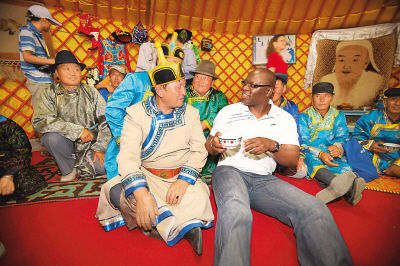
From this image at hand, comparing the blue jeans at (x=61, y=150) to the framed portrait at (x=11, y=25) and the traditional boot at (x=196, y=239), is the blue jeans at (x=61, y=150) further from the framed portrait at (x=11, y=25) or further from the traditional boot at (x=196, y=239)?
the framed portrait at (x=11, y=25)

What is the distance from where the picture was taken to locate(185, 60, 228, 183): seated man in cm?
226

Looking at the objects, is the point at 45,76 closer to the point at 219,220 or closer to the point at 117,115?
the point at 117,115

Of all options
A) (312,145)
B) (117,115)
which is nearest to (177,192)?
(117,115)

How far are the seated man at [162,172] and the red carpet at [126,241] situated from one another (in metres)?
0.09

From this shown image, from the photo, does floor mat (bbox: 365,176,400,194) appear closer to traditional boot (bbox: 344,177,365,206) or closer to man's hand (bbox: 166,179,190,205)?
traditional boot (bbox: 344,177,365,206)

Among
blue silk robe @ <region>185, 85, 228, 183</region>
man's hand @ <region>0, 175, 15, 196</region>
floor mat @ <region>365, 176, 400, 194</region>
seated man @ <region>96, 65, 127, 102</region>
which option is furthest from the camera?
seated man @ <region>96, 65, 127, 102</region>

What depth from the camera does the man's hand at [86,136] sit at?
2.04m

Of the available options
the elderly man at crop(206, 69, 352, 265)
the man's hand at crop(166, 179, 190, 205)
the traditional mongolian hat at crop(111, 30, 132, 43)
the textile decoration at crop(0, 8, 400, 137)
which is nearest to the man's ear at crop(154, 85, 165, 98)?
the elderly man at crop(206, 69, 352, 265)

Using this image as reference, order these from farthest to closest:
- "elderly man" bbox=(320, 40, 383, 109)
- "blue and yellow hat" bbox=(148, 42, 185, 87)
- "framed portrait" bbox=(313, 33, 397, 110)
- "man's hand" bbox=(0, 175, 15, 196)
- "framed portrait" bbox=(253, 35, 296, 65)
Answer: "framed portrait" bbox=(253, 35, 296, 65) < "elderly man" bbox=(320, 40, 383, 109) < "framed portrait" bbox=(313, 33, 397, 110) < "man's hand" bbox=(0, 175, 15, 196) < "blue and yellow hat" bbox=(148, 42, 185, 87)

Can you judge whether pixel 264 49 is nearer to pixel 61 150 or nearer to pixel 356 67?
pixel 356 67

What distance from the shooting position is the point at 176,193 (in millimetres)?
1164

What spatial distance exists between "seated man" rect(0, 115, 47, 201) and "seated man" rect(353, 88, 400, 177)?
3775 mm

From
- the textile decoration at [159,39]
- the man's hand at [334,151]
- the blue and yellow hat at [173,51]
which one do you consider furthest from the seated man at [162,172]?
the textile decoration at [159,39]

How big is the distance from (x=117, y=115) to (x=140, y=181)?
0.88 metres
